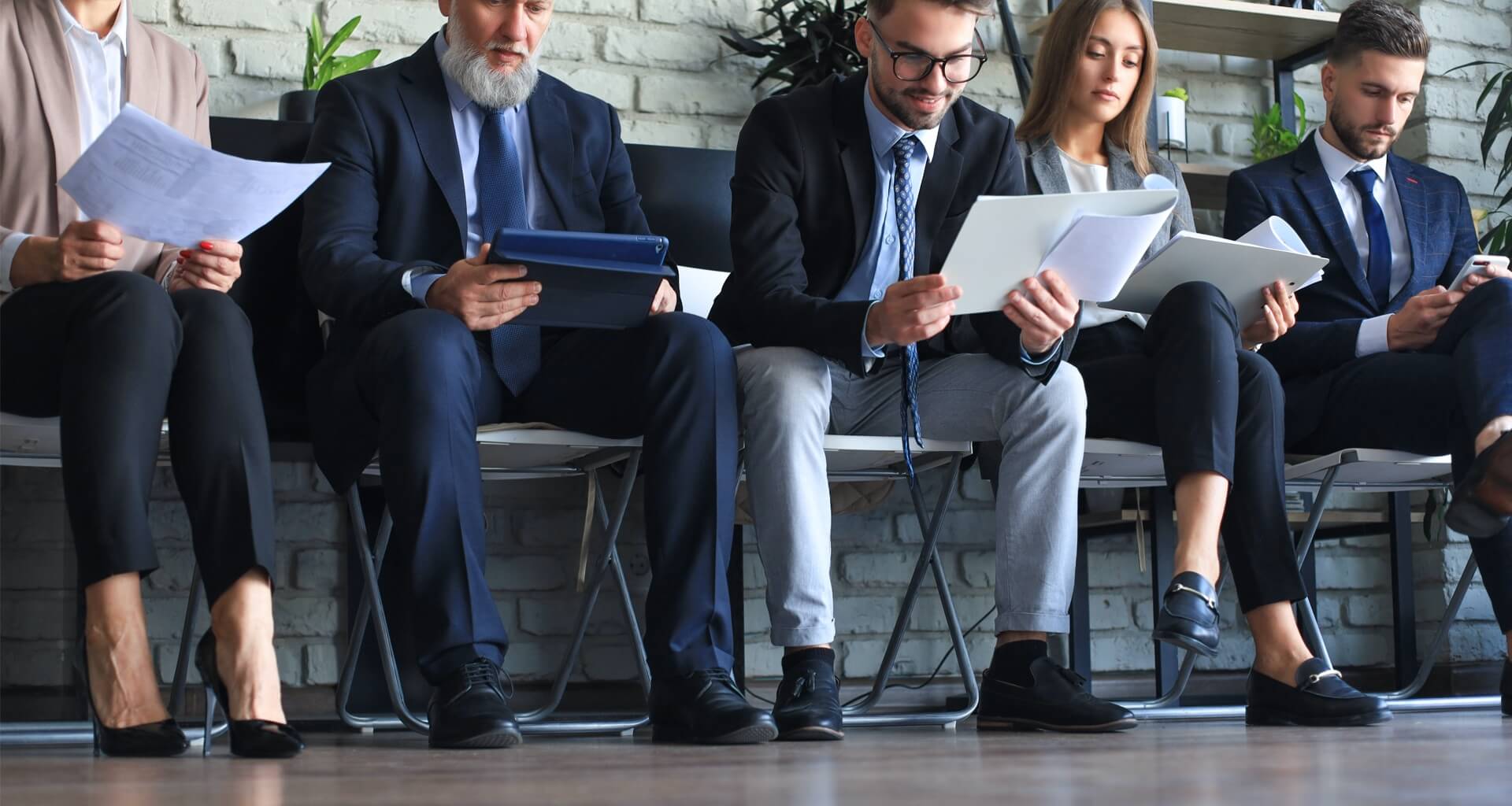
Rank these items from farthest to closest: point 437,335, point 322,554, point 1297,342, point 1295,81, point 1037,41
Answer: point 1295,81 < point 1037,41 < point 322,554 < point 1297,342 < point 437,335

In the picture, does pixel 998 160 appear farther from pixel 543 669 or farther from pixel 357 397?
pixel 543 669

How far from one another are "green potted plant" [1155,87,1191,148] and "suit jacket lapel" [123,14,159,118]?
2039mm

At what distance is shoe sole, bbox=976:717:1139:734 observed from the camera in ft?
6.18

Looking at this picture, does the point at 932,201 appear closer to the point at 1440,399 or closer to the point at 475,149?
the point at 475,149

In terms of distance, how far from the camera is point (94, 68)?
7.08 ft

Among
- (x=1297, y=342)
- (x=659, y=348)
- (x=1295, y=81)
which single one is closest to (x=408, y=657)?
(x=659, y=348)

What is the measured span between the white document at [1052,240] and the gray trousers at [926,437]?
0.19m

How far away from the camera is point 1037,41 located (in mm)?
3375

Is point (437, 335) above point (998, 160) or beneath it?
beneath

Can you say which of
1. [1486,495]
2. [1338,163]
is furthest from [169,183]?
[1338,163]

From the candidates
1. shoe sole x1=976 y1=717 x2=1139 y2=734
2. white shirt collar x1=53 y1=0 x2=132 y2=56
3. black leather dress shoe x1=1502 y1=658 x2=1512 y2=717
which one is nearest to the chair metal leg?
shoe sole x1=976 y1=717 x2=1139 y2=734

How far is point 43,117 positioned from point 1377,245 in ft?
7.44

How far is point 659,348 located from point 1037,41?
1821 mm

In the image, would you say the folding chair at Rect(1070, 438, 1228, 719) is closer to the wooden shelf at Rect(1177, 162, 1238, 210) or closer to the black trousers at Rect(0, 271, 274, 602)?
the wooden shelf at Rect(1177, 162, 1238, 210)
